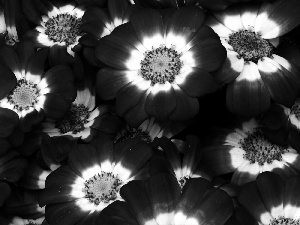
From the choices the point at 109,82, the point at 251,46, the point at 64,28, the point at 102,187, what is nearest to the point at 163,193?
the point at 102,187

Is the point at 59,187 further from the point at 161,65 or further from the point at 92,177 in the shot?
the point at 161,65

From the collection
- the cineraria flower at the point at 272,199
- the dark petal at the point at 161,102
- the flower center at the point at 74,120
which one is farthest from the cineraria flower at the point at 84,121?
the cineraria flower at the point at 272,199

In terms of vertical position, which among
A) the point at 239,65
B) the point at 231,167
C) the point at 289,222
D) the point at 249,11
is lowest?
the point at 289,222

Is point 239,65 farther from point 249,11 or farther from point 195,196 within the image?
point 195,196

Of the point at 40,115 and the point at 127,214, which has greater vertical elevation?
the point at 40,115

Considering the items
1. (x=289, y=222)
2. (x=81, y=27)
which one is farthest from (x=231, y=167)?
(x=81, y=27)

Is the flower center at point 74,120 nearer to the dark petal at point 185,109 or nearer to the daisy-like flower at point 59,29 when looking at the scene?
the daisy-like flower at point 59,29
